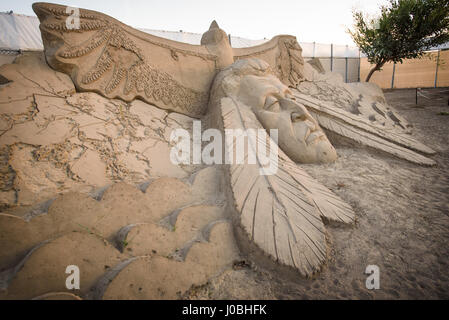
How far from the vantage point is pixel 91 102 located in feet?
5.91

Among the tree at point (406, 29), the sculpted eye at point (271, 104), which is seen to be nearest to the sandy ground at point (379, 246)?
the sculpted eye at point (271, 104)

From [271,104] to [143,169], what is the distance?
120 centimetres

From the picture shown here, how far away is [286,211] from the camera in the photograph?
1147 millimetres

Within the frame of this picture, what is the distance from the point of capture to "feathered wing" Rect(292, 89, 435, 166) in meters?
2.20

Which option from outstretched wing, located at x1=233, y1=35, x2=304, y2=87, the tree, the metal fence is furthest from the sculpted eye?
the metal fence

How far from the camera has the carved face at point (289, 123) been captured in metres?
1.92

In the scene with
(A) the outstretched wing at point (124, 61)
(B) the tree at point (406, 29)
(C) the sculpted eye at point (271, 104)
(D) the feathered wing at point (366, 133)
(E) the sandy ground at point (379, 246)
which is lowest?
(E) the sandy ground at point (379, 246)

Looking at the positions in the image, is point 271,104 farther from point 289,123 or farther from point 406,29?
point 406,29

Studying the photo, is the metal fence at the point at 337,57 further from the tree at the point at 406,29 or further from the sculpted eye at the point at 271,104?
the sculpted eye at the point at 271,104

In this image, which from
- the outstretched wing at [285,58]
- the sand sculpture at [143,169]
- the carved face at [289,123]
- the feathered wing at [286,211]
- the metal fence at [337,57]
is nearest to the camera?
the sand sculpture at [143,169]

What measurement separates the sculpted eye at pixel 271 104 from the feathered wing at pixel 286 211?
1.66 ft

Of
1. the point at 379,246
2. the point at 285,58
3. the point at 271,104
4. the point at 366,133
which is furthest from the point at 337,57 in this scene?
the point at 379,246
